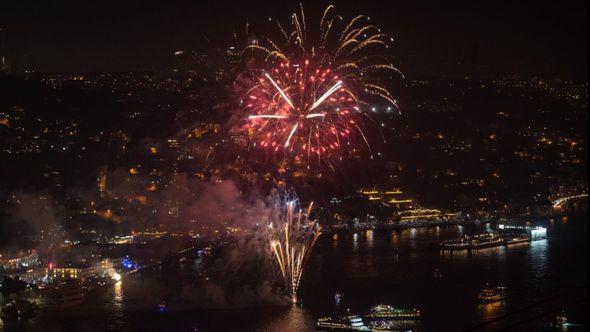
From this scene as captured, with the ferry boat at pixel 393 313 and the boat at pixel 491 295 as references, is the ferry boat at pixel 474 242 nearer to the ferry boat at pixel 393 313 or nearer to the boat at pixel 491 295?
the boat at pixel 491 295

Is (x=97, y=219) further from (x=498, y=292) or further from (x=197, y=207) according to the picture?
(x=498, y=292)

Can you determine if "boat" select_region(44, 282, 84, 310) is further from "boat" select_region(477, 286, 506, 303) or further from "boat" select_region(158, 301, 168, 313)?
"boat" select_region(477, 286, 506, 303)

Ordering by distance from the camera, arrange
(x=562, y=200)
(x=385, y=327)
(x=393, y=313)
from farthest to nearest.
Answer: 1. (x=562, y=200)
2. (x=393, y=313)
3. (x=385, y=327)

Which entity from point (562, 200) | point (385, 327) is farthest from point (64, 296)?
point (562, 200)

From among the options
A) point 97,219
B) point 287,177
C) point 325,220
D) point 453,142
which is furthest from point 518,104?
point 97,219

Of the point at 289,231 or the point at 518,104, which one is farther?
the point at 518,104

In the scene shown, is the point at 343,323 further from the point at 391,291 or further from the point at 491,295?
the point at 491,295

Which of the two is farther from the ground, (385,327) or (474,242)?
(474,242)

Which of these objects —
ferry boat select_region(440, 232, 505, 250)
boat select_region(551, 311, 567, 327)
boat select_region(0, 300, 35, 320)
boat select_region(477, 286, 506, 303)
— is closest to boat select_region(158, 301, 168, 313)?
boat select_region(0, 300, 35, 320)
